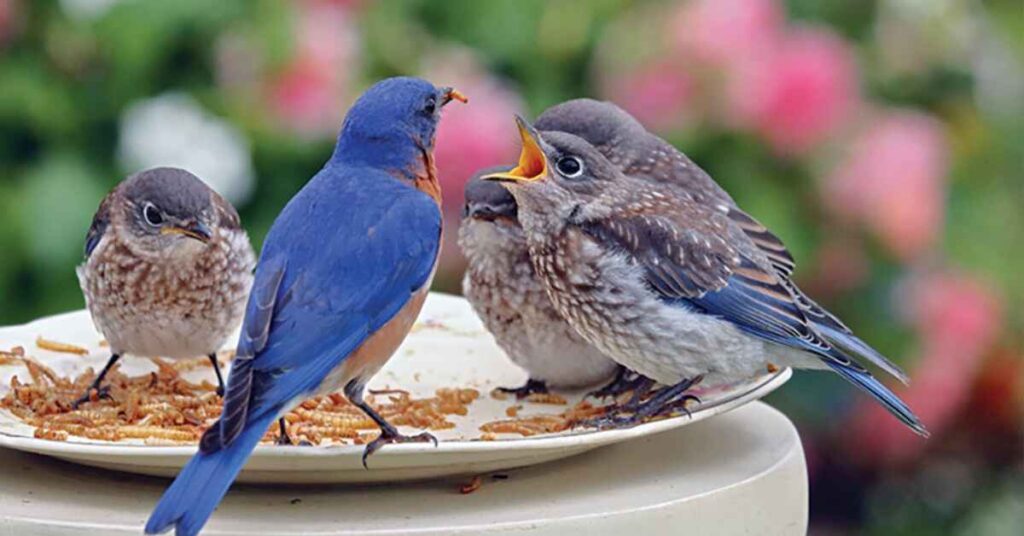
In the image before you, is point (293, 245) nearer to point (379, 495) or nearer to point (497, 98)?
point (379, 495)

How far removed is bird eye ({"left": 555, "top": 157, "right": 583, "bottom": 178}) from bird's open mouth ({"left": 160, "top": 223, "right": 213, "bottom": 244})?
2.68ft

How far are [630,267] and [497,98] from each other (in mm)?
1721

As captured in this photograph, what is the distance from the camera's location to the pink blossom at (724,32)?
560 cm

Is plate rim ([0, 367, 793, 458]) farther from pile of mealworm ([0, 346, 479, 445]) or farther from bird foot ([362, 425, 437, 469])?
pile of mealworm ([0, 346, 479, 445])

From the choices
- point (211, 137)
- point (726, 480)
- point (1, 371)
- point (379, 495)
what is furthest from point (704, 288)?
point (211, 137)

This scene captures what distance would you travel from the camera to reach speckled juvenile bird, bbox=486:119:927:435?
392cm

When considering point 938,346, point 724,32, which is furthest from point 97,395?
point 938,346

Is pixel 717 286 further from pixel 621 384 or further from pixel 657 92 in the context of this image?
pixel 657 92

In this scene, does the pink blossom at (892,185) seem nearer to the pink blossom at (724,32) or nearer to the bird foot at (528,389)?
the pink blossom at (724,32)

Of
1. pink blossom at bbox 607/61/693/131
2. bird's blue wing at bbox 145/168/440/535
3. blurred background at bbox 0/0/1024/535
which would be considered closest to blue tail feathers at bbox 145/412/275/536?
bird's blue wing at bbox 145/168/440/535

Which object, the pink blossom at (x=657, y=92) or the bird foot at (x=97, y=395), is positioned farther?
the pink blossom at (x=657, y=92)

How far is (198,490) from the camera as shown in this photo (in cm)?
311

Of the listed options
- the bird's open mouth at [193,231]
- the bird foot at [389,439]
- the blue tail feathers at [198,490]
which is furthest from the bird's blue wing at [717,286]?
the blue tail feathers at [198,490]

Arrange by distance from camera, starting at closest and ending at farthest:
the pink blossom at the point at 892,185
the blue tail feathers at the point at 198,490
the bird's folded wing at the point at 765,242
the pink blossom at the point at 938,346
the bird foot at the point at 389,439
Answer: the blue tail feathers at the point at 198,490
the bird foot at the point at 389,439
the bird's folded wing at the point at 765,242
the pink blossom at the point at 892,185
the pink blossom at the point at 938,346
